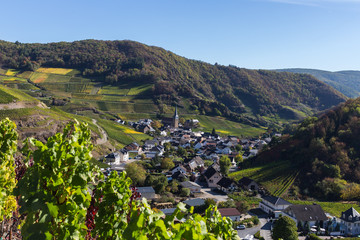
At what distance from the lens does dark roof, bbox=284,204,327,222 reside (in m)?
39.0

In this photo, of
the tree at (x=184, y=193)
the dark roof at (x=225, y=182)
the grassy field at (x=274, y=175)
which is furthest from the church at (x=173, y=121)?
the tree at (x=184, y=193)

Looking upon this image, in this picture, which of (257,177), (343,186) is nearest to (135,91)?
(257,177)

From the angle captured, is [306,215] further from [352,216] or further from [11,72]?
[11,72]

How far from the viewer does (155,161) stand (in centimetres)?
6919

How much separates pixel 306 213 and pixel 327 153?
2293 cm

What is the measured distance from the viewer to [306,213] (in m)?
39.8

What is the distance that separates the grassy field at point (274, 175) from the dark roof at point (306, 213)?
1009cm

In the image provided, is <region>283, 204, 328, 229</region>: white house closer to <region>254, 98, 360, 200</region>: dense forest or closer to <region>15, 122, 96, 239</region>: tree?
<region>254, 98, 360, 200</region>: dense forest

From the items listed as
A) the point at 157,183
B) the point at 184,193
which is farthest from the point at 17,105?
the point at 184,193

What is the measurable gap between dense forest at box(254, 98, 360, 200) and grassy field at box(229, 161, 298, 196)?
75.0 inches

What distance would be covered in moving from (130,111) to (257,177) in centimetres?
9070

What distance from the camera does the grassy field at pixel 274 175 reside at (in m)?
52.9

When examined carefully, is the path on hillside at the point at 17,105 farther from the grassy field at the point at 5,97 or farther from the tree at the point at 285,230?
the tree at the point at 285,230

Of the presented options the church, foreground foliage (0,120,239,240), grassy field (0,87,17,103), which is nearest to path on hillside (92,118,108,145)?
grassy field (0,87,17,103)
